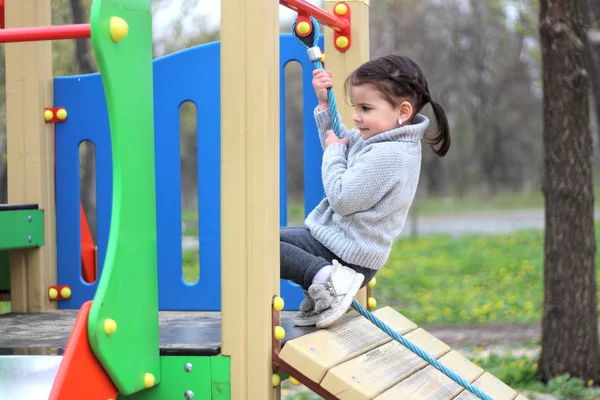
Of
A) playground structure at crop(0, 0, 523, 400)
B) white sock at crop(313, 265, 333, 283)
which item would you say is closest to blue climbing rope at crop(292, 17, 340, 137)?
playground structure at crop(0, 0, 523, 400)

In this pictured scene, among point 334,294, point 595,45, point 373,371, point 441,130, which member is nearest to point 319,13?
point 441,130

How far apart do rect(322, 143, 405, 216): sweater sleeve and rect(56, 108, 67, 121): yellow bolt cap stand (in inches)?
55.6

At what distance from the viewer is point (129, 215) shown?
2.13 meters

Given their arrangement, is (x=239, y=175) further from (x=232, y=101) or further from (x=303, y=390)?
(x=303, y=390)

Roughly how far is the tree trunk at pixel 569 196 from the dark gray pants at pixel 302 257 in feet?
7.99

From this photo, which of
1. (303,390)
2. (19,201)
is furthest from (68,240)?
(303,390)

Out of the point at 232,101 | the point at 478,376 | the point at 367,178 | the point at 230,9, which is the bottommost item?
the point at 478,376

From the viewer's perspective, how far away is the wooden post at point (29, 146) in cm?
342

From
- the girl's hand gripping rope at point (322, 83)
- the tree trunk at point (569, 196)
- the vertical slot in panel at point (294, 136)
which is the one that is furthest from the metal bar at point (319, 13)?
the vertical slot in panel at point (294, 136)

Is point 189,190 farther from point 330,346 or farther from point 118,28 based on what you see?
point 118,28

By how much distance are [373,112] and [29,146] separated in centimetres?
153

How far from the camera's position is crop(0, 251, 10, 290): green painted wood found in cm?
351

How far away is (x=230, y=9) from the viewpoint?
2.25 m

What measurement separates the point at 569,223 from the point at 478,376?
214cm
